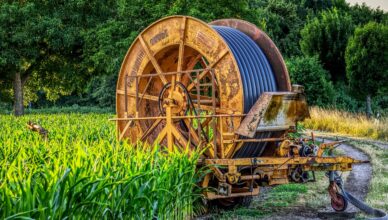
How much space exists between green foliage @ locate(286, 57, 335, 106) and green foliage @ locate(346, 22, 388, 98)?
2.02 metres

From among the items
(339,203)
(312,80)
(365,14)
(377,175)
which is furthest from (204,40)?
(365,14)

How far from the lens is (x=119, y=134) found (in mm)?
12727

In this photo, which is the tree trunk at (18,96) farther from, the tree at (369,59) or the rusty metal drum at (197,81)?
the rusty metal drum at (197,81)

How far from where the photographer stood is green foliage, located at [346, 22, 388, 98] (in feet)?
125

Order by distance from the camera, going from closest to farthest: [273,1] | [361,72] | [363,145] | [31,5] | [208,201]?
[208,201] < [363,145] < [31,5] < [361,72] < [273,1]

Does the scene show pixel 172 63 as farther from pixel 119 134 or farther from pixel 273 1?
pixel 273 1

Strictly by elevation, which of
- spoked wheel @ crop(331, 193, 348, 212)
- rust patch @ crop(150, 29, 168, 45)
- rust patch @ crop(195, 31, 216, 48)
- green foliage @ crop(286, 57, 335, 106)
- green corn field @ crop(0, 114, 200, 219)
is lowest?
spoked wheel @ crop(331, 193, 348, 212)

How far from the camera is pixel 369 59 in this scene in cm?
3838

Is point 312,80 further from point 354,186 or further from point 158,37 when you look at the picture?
point 158,37

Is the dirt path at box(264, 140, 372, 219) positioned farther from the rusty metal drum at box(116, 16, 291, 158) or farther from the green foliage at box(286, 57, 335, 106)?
the green foliage at box(286, 57, 335, 106)

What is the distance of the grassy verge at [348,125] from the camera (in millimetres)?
24797

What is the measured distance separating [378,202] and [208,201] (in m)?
2.67

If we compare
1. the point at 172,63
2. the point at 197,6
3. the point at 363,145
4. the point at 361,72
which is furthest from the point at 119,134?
the point at 361,72

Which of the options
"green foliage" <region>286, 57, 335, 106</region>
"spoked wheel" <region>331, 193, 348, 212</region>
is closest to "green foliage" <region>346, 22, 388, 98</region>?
"green foliage" <region>286, 57, 335, 106</region>
